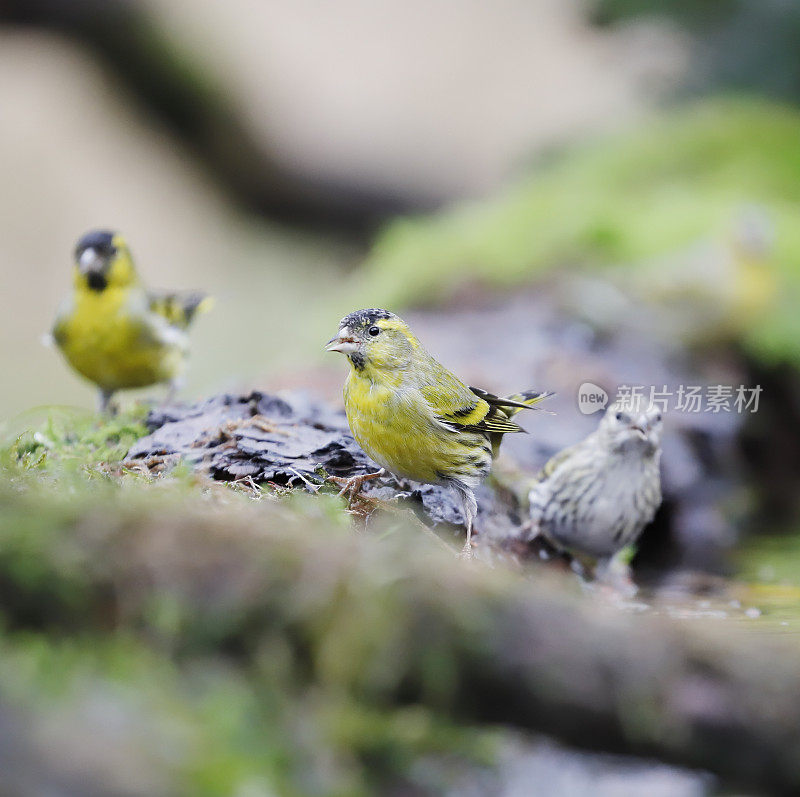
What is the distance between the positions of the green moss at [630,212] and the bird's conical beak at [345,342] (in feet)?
12.8

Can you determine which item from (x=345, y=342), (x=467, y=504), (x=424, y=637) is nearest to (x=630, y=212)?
(x=467, y=504)

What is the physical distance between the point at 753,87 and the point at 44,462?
32.5 feet

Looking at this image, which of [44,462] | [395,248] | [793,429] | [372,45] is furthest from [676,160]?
[372,45]

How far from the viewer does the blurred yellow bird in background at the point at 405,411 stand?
3365 millimetres

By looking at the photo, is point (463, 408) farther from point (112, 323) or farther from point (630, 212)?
point (630, 212)

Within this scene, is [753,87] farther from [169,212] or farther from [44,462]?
[169,212]

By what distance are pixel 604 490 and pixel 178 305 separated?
258 cm

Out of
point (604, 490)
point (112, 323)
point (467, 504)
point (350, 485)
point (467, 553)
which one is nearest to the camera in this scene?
point (467, 553)

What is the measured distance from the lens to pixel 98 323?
4852 mm

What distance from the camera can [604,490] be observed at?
4.27 meters

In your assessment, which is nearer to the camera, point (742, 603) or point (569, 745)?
point (569, 745)

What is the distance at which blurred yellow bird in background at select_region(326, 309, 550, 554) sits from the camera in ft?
11.0

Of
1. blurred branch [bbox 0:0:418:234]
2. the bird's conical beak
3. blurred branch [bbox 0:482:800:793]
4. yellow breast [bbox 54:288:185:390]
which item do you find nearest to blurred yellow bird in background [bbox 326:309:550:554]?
the bird's conical beak

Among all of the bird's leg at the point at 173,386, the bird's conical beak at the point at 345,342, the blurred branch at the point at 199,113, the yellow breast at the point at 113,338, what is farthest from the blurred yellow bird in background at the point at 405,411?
the blurred branch at the point at 199,113
